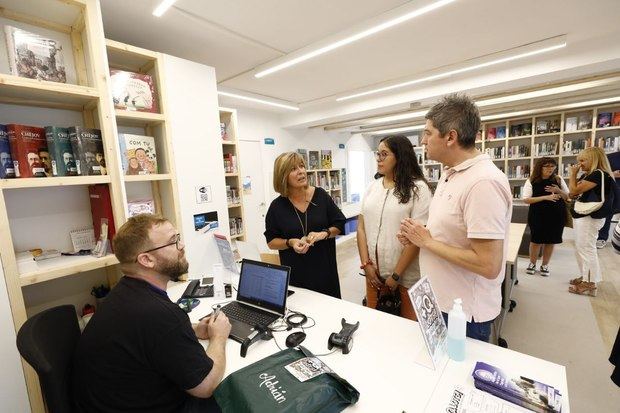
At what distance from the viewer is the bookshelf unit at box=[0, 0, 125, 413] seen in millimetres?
1523

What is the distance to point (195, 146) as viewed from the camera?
7.83ft

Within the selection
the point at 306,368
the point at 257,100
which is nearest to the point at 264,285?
the point at 306,368

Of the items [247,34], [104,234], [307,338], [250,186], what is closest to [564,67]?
[247,34]

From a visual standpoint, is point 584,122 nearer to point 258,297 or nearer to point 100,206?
point 258,297

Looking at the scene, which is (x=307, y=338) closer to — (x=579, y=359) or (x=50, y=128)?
(x=50, y=128)

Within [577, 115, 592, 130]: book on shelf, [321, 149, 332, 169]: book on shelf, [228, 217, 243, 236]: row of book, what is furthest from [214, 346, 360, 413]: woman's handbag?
[577, 115, 592, 130]: book on shelf

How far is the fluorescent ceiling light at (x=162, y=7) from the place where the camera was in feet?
6.28

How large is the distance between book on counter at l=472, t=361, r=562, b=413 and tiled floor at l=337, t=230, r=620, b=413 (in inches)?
58.9

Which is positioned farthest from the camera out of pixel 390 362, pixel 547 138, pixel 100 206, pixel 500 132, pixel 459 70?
pixel 500 132

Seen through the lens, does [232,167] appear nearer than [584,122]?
Yes

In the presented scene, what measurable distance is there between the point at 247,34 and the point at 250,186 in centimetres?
278

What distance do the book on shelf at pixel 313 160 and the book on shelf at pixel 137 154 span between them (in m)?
4.21

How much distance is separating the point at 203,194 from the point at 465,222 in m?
2.03

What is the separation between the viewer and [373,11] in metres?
2.24
